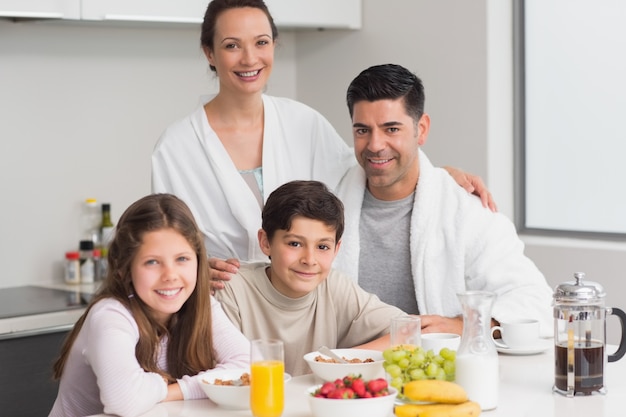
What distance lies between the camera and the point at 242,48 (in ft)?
8.91

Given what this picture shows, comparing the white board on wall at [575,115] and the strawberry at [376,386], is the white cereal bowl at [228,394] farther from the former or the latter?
the white board on wall at [575,115]

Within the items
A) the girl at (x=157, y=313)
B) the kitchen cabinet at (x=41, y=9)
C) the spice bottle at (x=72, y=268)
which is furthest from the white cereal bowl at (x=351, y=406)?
the spice bottle at (x=72, y=268)

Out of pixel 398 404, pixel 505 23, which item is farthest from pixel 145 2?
pixel 398 404

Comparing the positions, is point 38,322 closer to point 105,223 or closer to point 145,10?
point 105,223

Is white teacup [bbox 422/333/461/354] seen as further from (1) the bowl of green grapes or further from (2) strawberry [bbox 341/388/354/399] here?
(2) strawberry [bbox 341/388/354/399]

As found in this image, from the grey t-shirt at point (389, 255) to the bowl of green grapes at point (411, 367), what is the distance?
884mm

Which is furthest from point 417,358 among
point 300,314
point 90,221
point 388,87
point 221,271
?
point 90,221

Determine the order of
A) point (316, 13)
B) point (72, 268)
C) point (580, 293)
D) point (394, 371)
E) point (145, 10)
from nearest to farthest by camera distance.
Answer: point (394, 371) < point (580, 293) < point (145, 10) < point (72, 268) < point (316, 13)

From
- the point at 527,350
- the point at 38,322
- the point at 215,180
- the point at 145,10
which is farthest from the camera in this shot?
the point at 145,10

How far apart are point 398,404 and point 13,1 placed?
2.08 meters

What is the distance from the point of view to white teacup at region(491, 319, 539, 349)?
2232mm

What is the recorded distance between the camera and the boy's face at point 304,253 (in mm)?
2287

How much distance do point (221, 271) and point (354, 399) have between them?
80 centimetres

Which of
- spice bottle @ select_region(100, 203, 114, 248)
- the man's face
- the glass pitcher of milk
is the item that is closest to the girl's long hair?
the glass pitcher of milk
